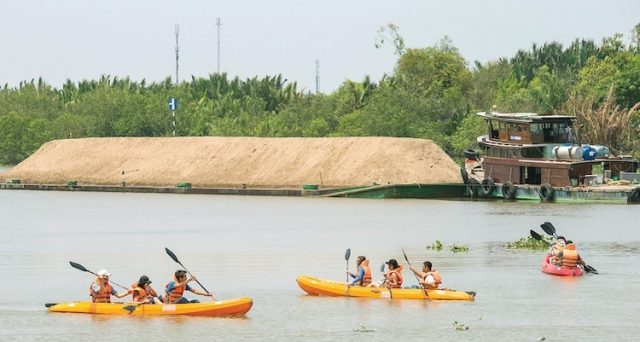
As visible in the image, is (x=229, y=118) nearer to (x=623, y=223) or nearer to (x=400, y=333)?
(x=623, y=223)

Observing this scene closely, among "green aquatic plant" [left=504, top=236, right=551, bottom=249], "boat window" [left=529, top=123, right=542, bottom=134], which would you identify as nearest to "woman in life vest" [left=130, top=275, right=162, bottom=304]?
"green aquatic plant" [left=504, top=236, right=551, bottom=249]

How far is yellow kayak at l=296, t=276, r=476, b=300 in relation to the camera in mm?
48750

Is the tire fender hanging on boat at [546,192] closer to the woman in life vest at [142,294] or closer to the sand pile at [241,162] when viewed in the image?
the sand pile at [241,162]

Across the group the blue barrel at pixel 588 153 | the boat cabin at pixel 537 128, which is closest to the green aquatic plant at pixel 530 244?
the blue barrel at pixel 588 153

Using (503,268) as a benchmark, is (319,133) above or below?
above

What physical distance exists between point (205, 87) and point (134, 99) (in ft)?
55.9

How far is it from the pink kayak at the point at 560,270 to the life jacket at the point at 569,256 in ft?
0.83

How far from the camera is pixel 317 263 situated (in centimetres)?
6331

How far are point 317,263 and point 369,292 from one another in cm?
1396

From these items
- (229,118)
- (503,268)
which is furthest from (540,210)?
(229,118)

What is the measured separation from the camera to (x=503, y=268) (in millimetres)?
60656

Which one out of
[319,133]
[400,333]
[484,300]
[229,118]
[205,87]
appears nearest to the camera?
[400,333]

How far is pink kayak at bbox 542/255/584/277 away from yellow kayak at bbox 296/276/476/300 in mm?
8615

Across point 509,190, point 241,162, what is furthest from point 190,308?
point 241,162
